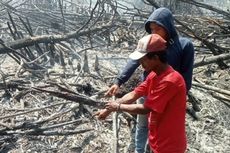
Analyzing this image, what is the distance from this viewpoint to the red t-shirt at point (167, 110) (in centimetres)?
280

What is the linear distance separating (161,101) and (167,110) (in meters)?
0.12

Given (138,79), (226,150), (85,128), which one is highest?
(138,79)

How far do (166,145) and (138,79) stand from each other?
2239mm

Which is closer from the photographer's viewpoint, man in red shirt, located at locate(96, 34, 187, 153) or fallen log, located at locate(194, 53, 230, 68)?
man in red shirt, located at locate(96, 34, 187, 153)

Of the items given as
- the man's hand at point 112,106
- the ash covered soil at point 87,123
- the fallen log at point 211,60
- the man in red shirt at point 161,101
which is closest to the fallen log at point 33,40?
the ash covered soil at point 87,123

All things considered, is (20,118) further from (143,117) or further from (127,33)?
(127,33)

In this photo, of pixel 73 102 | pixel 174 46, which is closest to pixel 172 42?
pixel 174 46

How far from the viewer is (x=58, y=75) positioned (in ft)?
21.6

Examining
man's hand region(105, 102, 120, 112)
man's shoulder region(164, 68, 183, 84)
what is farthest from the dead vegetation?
man's shoulder region(164, 68, 183, 84)

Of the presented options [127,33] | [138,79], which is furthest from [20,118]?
[127,33]

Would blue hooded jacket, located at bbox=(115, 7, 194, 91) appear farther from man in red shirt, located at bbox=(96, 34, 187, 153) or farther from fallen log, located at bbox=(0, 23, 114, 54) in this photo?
fallen log, located at bbox=(0, 23, 114, 54)

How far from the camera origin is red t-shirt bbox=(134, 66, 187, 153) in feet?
9.18

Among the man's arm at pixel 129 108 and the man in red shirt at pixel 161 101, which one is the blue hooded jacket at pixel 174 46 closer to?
the man in red shirt at pixel 161 101

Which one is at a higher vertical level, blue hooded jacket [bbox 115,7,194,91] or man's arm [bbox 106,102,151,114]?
blue hooded jacket [bbox 115,7,194,91]
